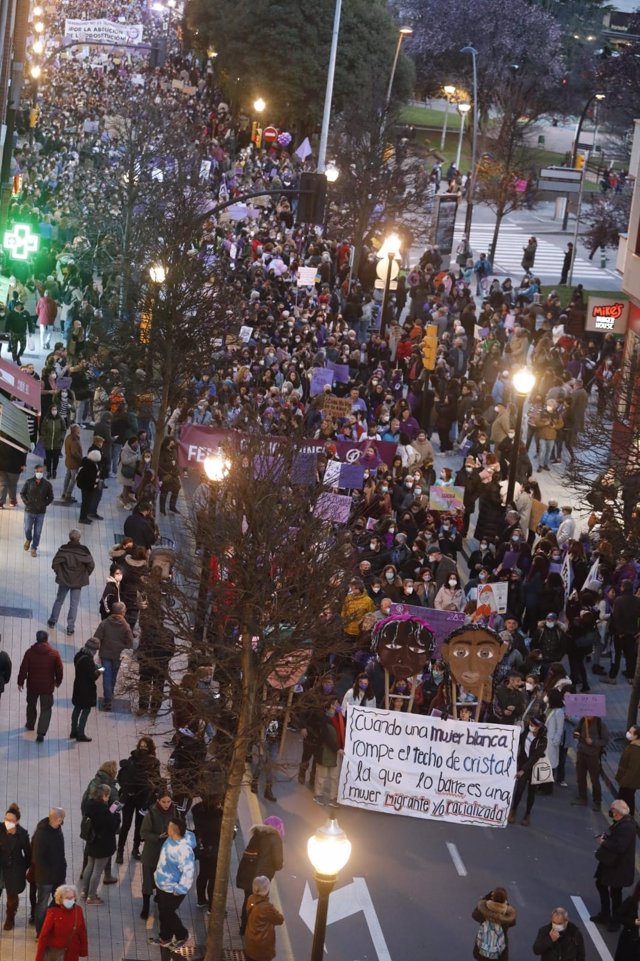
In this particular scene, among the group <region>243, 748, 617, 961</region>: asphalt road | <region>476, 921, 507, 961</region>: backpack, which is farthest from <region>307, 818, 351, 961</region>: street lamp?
<region>243, 748, 617, 961</region>: asphalt road

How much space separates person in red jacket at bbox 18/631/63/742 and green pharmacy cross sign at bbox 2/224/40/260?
21.2 meters

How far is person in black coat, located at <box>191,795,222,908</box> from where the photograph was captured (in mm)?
17891

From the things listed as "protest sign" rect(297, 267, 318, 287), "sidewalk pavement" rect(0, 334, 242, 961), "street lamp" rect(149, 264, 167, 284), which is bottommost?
"sidewalk pavement" rect(0, 334, 242, 961)

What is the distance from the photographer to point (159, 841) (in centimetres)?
1719

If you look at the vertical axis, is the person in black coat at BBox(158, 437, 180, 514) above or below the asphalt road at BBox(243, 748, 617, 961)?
above

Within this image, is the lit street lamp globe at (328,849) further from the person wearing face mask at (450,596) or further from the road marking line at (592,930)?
the person wearing face mask at (450,596)

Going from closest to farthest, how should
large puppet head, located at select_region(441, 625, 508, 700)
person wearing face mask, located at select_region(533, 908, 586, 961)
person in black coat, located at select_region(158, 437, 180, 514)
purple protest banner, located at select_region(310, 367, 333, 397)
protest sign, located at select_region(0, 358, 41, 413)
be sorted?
person wearing face mask, located at select_region(533, 908, 586, 961), large puppet head, located at select_region(441, 625, 508, 700), protest sign, located at select_region(0, 358, 41, 413), person in black coat, located at select_region(158, 437, 180, 514), purple protest banner, located at select_region(310, 367, 333, 397)

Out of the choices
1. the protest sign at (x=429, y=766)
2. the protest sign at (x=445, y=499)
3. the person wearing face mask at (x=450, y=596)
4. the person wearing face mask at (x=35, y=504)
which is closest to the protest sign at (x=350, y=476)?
the protest sign at (x=445, y=499)

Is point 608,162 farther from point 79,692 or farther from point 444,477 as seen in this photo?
point 79,692

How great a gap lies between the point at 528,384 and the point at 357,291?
58.8 ft

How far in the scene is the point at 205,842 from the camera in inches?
710

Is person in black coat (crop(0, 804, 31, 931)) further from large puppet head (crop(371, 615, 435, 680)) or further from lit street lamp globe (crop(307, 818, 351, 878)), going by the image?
large puppet head (crop(371, 615, 435, 680))

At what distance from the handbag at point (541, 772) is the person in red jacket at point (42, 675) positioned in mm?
5578

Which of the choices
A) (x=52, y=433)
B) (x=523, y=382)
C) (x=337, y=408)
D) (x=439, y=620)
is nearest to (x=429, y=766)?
(x=439, y=620)
